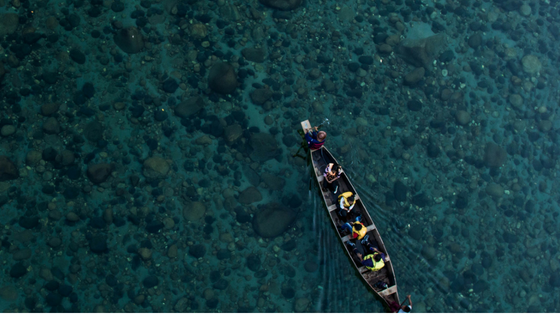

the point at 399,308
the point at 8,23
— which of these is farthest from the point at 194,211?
the point at 8,23

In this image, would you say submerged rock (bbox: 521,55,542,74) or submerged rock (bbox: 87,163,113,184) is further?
submerged rock (bbox: 521,55,542,74)

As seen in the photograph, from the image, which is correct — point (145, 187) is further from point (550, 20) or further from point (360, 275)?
point (550, 20)

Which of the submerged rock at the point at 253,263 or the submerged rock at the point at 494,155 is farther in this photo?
the submerged rock at the point at 494,155

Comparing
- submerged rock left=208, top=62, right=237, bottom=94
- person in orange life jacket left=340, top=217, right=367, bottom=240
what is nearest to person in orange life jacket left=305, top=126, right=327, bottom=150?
person in orange life jacket left=340, top=217, right=367, bottom=240

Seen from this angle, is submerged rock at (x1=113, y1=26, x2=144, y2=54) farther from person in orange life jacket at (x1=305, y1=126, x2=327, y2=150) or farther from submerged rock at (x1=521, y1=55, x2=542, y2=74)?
submerged rock at (x1=521, y1=55, x2=542, y2=74)

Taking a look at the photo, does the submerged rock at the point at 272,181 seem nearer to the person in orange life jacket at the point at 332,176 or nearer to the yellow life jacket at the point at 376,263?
the person in orange life jacket at the point at 332,176

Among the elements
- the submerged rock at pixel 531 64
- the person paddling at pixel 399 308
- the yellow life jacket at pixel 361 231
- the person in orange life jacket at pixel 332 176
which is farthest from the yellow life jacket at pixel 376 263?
the submerged rock at pixel 531 64
